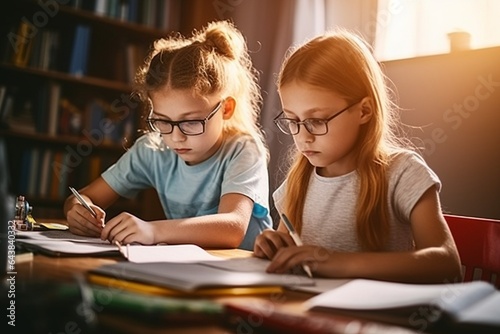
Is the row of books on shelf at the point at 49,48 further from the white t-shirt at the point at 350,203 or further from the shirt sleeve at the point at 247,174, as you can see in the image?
the white t-shirt at the point at 350,203

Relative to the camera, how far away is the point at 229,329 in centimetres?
60

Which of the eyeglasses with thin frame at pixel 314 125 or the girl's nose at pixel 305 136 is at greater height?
the eyeglasses with thin frame at pixel 314 125

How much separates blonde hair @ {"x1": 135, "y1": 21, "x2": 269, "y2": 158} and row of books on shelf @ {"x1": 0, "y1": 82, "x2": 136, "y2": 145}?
129cm

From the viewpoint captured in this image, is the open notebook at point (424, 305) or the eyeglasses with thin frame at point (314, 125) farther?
the eyeglasses with thin frame at point (314, 125)

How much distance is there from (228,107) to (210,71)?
0.39 feet

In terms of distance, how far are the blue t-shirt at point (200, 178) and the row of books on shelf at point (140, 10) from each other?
57.1 inches

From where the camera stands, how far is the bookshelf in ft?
9.16

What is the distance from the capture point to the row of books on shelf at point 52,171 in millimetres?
2826

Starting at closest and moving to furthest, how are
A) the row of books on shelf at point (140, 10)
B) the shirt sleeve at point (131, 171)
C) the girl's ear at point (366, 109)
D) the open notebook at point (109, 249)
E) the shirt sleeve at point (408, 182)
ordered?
the open notebook at point (109, 249) → the shirt sleeve at point (408, 182) → the girl's ear at point (366, 109) → the shirt sleeve at point (131, 171) → the row of books on shelf at point (140, 10)

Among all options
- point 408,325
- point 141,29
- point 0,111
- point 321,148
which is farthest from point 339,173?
point 141,29

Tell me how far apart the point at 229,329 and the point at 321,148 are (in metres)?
0.68

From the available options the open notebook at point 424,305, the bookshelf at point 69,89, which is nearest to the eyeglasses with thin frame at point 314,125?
the open notebook at point 424,305

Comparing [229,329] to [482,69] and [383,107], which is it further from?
[482,69]

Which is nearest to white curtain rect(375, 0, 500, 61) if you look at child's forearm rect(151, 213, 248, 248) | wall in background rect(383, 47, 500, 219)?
wall in background rect(383, 47, 500, 219)
